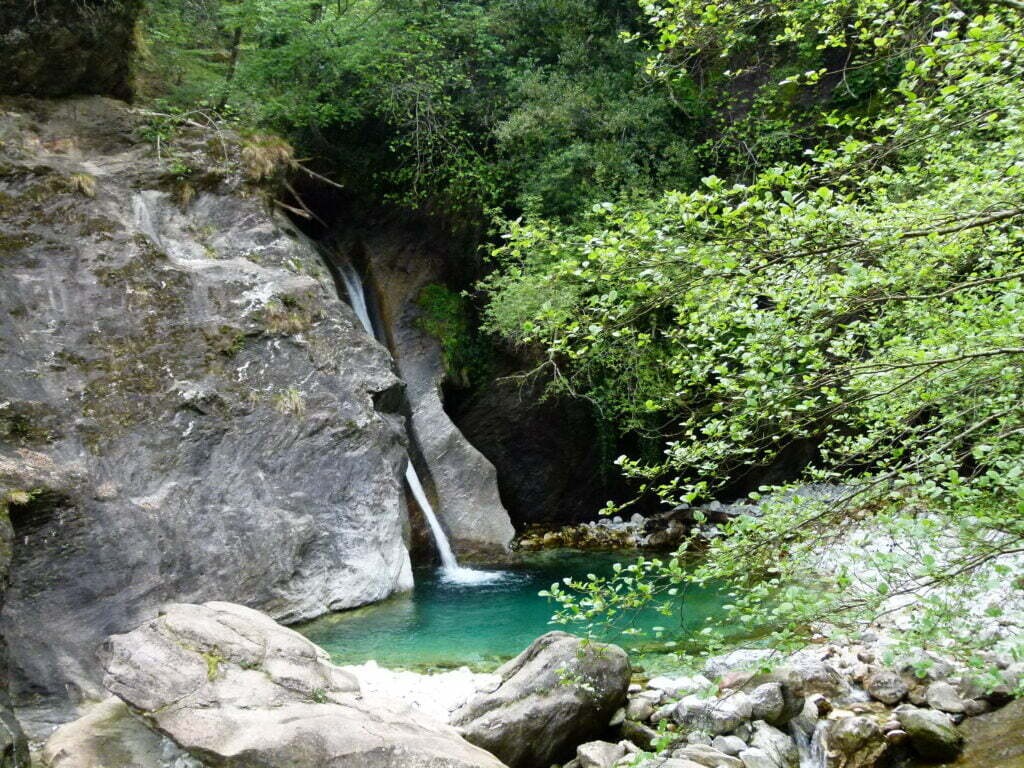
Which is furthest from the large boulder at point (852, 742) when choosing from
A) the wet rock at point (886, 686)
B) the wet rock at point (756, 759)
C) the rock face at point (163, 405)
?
the rock face at point (163, 405)

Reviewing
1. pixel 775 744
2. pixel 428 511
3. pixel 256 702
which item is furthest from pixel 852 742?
pixel 428 511

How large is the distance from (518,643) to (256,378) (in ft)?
14.5

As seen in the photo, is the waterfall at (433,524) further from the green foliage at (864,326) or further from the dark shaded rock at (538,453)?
the green foliage at (864,326)

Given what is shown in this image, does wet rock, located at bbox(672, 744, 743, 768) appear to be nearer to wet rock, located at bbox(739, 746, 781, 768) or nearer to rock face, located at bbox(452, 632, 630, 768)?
wet rock, located at bbox(739, 746, 781, 768)

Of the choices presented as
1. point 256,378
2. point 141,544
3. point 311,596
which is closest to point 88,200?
point 256,378

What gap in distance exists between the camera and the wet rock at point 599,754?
18.1 ft

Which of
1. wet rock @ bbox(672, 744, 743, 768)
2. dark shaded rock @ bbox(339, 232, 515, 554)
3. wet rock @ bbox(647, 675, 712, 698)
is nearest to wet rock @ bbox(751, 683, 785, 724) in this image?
wet rock @ bbox(647, 675, 712, 698)

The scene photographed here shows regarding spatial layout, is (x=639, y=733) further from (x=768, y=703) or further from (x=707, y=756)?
(x=768, y=703)

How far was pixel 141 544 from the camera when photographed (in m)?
7.80

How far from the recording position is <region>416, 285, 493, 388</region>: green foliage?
1397 centimetres

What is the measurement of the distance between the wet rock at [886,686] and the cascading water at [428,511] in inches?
225

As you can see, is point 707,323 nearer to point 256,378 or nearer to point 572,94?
point 256,378

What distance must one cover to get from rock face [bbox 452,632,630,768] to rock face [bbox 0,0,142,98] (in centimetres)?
928

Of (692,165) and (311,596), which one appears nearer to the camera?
(311,596)
